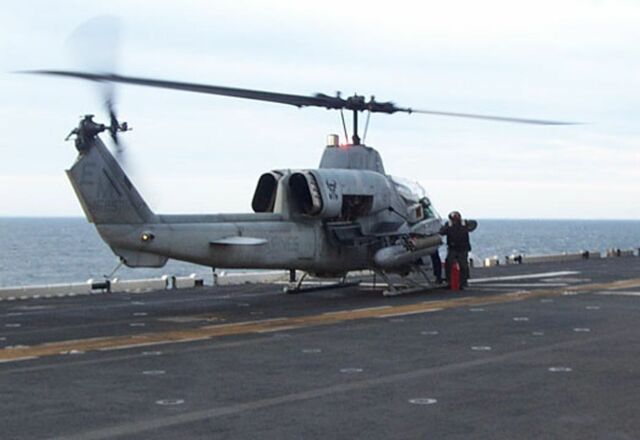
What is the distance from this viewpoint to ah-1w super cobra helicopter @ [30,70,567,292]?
670 inches

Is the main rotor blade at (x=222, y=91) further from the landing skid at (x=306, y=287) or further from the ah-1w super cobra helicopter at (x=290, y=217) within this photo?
the landing skid at (x=306, y=287)

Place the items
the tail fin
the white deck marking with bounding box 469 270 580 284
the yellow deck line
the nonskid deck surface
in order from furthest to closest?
the white deck marking with bounding box 469 270 580 284, the tail fin, the yellow deck line, the nonskid deck surface

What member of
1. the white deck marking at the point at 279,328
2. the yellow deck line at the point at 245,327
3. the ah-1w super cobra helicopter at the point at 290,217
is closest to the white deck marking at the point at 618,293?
the yellow deck line at the point at 245,327

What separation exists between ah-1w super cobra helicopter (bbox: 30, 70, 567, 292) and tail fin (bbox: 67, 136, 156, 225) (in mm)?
18

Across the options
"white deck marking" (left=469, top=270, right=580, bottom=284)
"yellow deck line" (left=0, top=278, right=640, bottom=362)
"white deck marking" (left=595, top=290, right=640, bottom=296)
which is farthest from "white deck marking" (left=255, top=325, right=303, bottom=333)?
"white deck marking" (left=469, top=270, right=580, bottom=284)

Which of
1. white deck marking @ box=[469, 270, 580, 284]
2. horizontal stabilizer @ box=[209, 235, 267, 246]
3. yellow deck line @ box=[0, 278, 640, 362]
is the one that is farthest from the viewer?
white deck marking @ box=[469, 270, 580, 284]

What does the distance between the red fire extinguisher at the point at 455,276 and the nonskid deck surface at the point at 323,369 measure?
3.00 metres

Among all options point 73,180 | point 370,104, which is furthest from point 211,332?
point 370,104

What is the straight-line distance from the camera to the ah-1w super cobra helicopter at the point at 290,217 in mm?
17016

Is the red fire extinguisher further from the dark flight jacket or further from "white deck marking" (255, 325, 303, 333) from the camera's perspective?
"white deck marking" (255, 325, 303, 333)

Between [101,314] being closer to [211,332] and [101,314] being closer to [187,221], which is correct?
[187,221]

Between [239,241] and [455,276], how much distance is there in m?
7.24

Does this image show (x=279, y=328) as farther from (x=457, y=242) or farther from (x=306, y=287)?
(x=457, y=242)

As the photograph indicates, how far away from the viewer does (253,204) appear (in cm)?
2167
